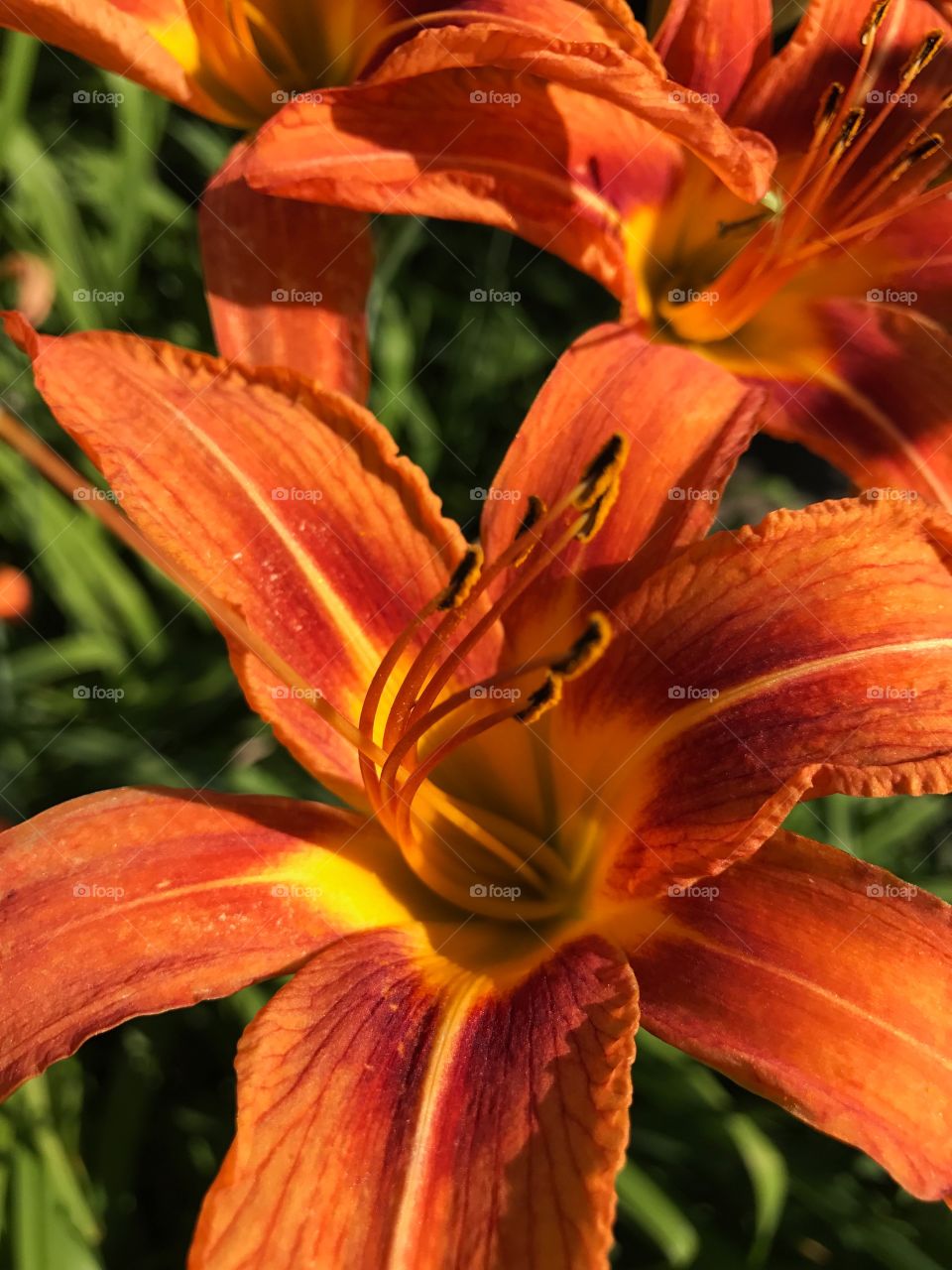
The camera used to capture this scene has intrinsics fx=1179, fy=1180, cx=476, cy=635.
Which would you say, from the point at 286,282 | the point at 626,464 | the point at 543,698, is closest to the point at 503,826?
the point at 543,698

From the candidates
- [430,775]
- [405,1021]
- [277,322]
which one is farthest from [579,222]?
[405,1021]

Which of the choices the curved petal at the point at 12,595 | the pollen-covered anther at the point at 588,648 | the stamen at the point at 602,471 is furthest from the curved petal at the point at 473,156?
the curved petal at the point at 12,595

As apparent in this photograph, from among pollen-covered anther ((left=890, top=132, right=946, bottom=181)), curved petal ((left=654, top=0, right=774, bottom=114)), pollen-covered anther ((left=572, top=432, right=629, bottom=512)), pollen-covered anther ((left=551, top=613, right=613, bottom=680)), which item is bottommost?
pollen-covered anther ((left=551, top=613, right=613, bottom=680))

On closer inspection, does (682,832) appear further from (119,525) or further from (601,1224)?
(119,525)

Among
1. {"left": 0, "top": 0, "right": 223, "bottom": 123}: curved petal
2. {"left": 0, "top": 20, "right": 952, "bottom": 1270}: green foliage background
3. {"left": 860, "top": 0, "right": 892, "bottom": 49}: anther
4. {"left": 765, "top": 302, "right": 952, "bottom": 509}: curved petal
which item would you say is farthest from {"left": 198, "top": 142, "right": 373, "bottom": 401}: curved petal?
{"left": 860, "top": 0, "right": 892, "bottom": 49}: anther

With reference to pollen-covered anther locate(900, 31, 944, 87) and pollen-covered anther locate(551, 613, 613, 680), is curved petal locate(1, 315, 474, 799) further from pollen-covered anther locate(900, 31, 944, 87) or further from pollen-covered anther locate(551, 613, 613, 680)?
pollen-covered anther locate(900, 31, 944, 87)
